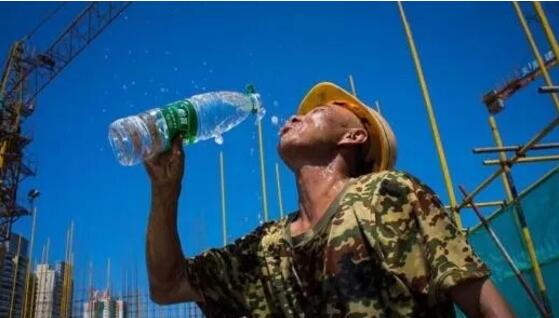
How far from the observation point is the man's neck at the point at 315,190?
4.84ft

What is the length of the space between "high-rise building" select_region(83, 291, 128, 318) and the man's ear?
48.2 feet

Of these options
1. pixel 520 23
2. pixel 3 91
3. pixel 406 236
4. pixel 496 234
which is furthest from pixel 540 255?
pixel 3 91

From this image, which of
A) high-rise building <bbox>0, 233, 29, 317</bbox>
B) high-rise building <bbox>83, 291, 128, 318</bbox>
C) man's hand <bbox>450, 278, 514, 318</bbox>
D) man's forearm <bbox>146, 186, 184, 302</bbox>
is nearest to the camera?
man's hand <bbox>450, 278, 514, 318</bbox>

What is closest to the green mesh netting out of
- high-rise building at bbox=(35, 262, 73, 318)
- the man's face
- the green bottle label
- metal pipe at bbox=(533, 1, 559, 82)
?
metal pipe at bbox=(533, 1, 559, 82)

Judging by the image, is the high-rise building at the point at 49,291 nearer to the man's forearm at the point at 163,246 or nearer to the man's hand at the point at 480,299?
the man's forearm at the point at 163,246

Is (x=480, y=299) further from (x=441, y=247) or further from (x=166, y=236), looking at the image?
(x=166, y=236)

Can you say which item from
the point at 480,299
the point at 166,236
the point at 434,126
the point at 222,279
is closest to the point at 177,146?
the point at 166,236

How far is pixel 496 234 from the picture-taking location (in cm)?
473

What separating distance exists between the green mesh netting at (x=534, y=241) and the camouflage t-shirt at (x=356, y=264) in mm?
2921

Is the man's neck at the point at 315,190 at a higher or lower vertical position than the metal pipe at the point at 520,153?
lower

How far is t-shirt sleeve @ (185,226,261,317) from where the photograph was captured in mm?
1458

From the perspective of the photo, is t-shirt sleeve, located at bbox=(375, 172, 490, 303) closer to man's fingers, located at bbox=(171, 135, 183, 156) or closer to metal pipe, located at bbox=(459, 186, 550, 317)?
man's fingers, located at bbox=(171, 135, 183, 156)

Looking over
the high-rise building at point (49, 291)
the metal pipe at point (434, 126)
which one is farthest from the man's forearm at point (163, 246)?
A: the high-rise building at point (49, 291)

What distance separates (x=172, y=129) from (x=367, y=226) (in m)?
0.68
